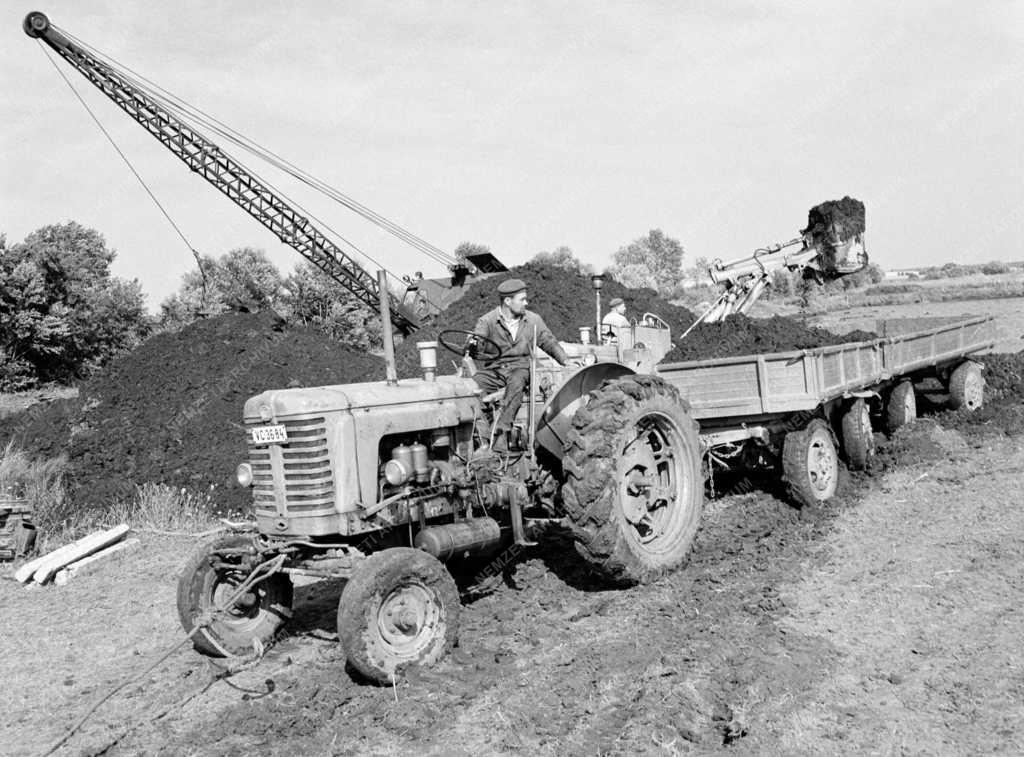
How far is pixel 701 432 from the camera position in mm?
7520

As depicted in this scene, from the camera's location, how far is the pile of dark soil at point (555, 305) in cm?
1642

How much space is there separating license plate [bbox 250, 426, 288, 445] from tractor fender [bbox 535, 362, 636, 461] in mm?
1769

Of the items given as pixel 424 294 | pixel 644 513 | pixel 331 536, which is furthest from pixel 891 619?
pixel 424 294

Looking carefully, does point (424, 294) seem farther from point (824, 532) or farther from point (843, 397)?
point (824, 532)

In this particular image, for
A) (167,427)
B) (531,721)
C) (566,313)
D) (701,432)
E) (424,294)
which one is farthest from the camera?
(424,294)

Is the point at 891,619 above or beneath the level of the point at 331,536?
beneath

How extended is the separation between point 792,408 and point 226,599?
14.5 feet

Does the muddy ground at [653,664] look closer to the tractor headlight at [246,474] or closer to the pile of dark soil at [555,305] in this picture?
the tractor headlight at [246,474]

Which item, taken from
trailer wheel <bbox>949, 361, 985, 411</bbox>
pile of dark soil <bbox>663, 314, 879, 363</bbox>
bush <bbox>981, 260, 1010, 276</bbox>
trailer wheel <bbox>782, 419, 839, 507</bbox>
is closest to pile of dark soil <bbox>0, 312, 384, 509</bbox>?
pile of dark soil <bbox>663, 314, 879, 363</bbox>

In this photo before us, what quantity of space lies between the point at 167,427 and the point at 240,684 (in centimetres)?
890

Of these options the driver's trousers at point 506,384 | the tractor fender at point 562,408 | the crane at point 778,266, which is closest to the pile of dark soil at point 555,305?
the crane at point 778,266

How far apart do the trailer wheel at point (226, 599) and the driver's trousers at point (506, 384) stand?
1652 mm

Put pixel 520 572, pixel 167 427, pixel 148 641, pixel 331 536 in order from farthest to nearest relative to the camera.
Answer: pixel 167 427 → pixel 520 572 → pixel 148 641 → pixel 331 536

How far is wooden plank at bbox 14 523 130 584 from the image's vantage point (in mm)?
7637
